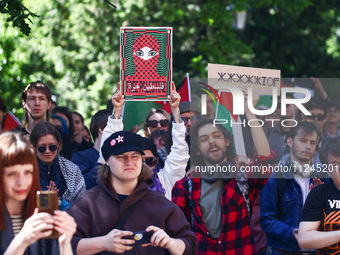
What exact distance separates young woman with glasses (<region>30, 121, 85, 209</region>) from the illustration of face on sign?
89cm

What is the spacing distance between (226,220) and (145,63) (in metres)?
1.62

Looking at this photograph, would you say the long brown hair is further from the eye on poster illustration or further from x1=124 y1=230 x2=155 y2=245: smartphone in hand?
the eye on poster illustration

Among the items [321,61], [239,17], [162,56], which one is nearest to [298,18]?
[321,61]

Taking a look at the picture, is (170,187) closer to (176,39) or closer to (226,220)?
(226,220)

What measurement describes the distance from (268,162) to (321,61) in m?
15.8

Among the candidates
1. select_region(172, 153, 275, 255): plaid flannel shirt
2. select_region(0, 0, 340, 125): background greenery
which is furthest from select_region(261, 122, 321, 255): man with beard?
select_region(0, 0, 340, 125): background greenery

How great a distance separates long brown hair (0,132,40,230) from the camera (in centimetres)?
392

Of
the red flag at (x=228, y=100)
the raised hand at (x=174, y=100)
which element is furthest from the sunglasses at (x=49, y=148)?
the red flag at (x=228, y=100)

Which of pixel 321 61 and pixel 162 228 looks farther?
pixel 321 61

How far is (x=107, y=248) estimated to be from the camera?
466cm

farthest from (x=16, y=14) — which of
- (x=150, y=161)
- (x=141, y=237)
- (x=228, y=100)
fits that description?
(x=141, y=237)

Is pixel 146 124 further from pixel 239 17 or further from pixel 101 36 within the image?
pixel 101 36

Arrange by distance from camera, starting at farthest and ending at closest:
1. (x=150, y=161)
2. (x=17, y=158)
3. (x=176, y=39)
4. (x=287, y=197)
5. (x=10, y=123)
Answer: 1. (x=176, y=39)
2. (x=10, y=123)
3. (x=150, y=161)
4. (x=287, y=197)
5. (x=17, y=158)

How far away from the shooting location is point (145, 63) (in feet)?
21.5
